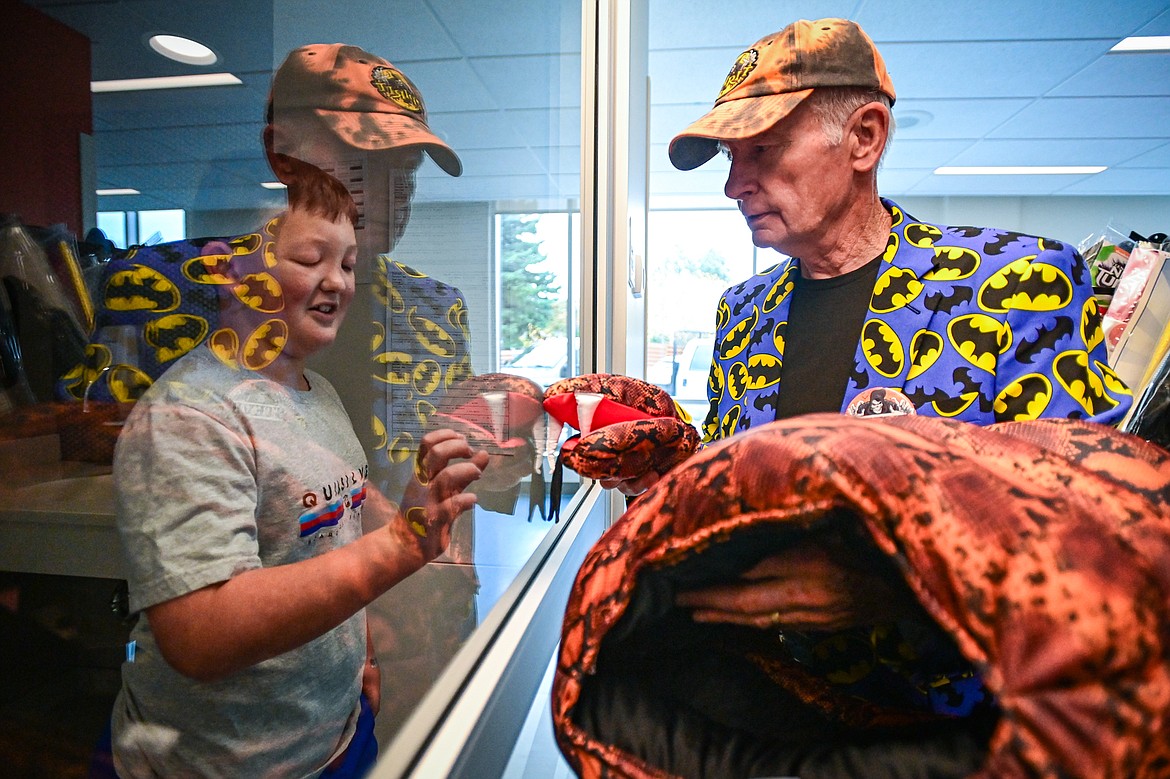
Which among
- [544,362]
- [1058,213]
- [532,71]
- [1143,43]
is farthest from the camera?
[1058,213]

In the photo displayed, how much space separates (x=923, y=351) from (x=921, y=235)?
20 centimetres

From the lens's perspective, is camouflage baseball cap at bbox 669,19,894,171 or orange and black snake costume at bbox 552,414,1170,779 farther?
camouflage baseball cap at bbox 669,19,894,171

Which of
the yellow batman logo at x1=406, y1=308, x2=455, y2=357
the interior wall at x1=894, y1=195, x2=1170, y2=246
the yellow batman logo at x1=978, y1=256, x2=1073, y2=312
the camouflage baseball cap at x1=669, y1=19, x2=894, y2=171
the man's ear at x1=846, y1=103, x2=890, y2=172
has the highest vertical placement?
the interior wall at x1=894, y1=195, x2=1170, y2=246

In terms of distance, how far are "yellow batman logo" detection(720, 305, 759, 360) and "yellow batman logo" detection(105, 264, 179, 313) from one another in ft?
2.62

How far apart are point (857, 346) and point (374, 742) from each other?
68 cm

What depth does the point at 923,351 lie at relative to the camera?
2.41 ft

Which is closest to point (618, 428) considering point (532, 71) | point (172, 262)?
point (172, 262)

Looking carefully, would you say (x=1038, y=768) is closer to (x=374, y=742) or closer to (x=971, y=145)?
(x=374, y=742)

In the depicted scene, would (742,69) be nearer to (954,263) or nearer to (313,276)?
(954,263)

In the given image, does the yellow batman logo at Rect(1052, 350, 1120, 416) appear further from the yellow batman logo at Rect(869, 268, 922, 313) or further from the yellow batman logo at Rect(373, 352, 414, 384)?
the yellow batman logo at Rect(373, 352, 414, 384)

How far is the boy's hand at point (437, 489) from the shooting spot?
46 centimetres

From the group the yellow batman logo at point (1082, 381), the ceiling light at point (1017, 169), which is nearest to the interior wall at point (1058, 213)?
the ceiling light at point (1017, 169)

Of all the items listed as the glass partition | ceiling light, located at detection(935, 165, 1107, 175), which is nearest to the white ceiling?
the glass partition

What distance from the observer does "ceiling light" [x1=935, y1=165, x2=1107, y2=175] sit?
604 cm
